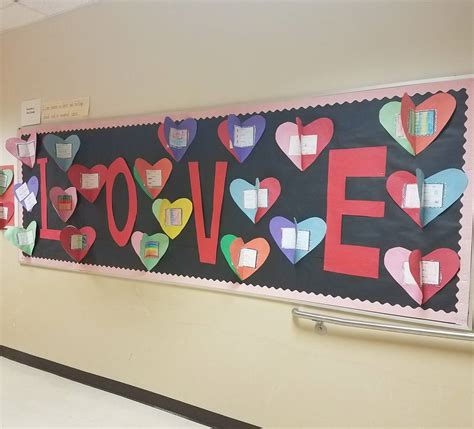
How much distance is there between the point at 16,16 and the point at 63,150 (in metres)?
1.00

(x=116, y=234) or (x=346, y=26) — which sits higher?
(x=346, y=26)

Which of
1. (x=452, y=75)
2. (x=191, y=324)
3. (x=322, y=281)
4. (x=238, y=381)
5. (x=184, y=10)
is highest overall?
(x=184, y=10)

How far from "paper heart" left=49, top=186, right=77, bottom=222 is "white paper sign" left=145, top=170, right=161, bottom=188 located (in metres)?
0.63

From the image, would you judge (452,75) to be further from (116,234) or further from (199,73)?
(116,234)

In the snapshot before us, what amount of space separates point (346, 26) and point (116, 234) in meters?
1.62

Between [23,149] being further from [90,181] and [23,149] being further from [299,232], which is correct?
[299,232]

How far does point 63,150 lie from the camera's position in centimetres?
232

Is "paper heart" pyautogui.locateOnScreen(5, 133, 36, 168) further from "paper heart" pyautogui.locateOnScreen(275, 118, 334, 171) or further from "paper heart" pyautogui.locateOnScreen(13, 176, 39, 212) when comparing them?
"paper heart" pyautogui.locateOnScreen(275, 118, 334, 171)

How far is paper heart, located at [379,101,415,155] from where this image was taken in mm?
1396

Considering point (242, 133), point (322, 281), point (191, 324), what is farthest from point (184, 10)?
point (191, 324)

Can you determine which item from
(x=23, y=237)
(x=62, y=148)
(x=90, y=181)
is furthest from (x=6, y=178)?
(x=90, y=181)

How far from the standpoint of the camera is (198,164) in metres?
1.85

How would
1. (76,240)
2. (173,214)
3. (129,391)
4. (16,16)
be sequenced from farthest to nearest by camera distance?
(16,16)
(76,240)
(129,391)
(173,214)

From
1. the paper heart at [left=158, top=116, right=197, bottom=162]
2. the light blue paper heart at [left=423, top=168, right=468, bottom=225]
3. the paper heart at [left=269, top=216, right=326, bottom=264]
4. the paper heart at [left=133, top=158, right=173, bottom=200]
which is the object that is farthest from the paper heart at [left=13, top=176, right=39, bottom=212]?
the light blue paper heart at [left=423, top=168, right=468, bottom=225]
